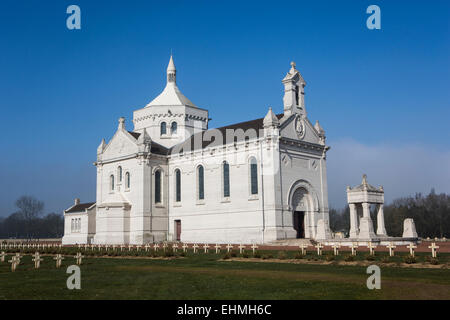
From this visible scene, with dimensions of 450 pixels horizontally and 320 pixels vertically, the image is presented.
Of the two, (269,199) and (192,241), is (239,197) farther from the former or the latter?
(192,241)

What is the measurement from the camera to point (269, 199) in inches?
2016

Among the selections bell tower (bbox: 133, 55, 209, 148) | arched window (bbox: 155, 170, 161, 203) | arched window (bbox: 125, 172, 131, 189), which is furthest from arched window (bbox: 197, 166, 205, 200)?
arched window (bbox: 125, 172, 131, 189)

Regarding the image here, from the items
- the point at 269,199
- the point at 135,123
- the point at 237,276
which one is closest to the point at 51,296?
the point at 237,276

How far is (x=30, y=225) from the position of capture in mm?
148625

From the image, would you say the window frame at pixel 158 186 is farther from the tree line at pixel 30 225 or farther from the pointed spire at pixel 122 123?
the tree line at pixel 30 225

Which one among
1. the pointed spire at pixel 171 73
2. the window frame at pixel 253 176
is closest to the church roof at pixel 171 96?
the pointed spire at pixel 171 73

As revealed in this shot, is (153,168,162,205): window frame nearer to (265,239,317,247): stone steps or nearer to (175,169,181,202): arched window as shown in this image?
(175,169,181,202): arched window

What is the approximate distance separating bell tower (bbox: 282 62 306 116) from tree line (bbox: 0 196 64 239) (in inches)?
4452

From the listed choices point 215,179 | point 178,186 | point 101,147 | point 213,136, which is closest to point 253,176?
point 215,179

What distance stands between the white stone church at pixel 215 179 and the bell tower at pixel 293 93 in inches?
4.9

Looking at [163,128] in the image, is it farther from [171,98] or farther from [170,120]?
[171,98]

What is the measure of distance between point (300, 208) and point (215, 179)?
35.9 feet

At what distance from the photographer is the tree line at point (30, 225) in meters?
147

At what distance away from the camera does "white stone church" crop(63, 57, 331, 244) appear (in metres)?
52.2
